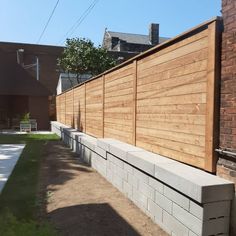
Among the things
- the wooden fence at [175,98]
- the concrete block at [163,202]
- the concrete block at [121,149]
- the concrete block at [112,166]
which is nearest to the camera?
the wooden fence at [175,98]

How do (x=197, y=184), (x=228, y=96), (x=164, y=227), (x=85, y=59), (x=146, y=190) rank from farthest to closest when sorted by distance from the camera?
(x=85, y=59), (x=146, y=190), (x=164, y=227), (x=228, y=96), (x=197, y=184)

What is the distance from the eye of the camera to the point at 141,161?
4246mm

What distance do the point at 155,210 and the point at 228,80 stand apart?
6.01ft

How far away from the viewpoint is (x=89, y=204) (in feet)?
15.3

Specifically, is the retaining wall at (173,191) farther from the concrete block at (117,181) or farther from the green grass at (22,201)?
the green grass at (22,201)

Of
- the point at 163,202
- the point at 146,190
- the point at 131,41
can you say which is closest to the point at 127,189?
the point at 146,190

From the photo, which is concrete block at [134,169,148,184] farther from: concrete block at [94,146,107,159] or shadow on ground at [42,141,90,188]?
shadow on ground at [42,141,90,188]

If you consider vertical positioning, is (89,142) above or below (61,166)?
above

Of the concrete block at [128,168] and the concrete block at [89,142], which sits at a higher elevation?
the concrete block at [89,142]

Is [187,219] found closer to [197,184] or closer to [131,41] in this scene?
[197,184]

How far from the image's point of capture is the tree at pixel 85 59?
20234 mm

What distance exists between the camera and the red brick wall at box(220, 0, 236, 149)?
2998 mm

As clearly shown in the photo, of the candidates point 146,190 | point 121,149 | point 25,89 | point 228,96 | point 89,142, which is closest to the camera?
point 228,96

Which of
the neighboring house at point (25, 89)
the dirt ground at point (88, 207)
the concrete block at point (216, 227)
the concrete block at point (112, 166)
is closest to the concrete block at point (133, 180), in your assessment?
the dirt ground at point (88, 207)
